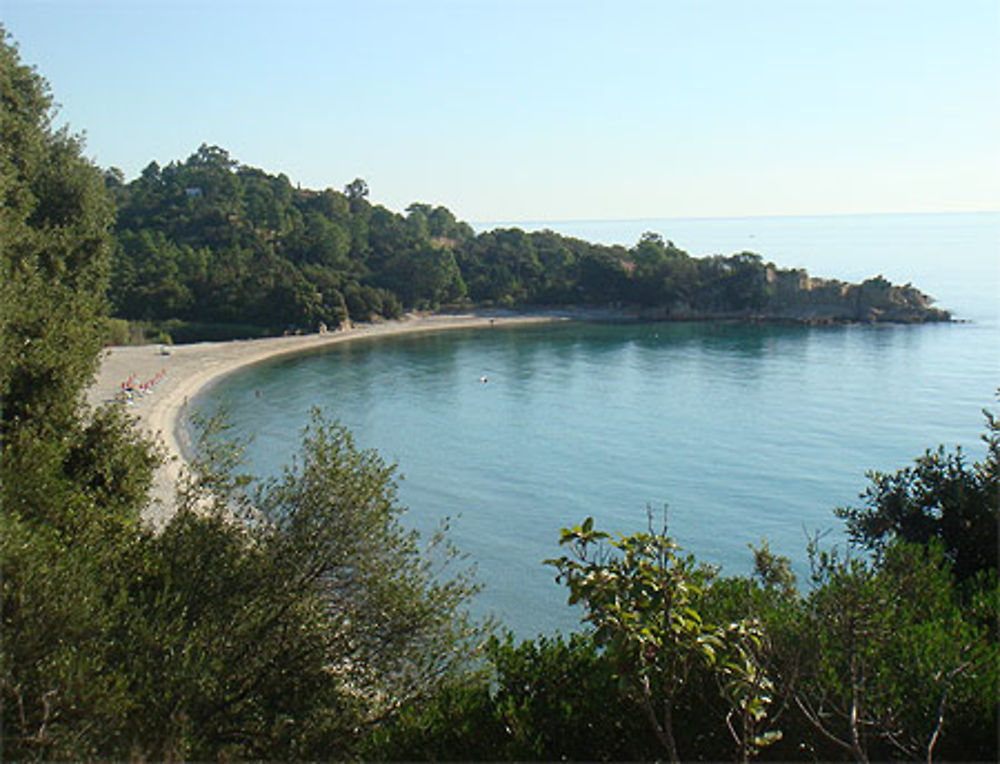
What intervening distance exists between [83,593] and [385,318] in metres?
85.6

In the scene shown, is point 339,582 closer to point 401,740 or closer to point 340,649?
point 340,649

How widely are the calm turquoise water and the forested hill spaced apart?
29.7 ft

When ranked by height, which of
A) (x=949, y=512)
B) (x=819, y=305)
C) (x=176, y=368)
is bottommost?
(x=176, y=368)

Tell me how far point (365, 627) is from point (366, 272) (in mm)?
91739

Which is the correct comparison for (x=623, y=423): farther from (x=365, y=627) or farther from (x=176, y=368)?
(x=365, y=627)

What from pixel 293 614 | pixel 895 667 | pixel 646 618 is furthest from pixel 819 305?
pixel 646 618

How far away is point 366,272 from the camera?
99.2m

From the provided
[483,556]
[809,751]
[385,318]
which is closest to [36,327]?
[809,751]

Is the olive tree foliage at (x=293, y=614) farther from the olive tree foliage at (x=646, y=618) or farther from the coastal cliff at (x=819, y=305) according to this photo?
the coastal cliff at (x=819, y=305)

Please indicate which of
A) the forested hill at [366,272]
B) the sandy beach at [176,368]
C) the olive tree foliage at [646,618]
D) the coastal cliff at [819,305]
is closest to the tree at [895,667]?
the olive tree foliage at [646,618]

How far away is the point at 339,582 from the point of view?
33.0 ft

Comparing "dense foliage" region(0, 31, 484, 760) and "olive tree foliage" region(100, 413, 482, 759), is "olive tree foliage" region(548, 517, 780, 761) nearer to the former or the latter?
"dense foliage" region(0, 31, 484, 760)

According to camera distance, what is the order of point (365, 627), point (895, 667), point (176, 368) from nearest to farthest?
point (895, 667) < point (365, 627) < point (176, 368)

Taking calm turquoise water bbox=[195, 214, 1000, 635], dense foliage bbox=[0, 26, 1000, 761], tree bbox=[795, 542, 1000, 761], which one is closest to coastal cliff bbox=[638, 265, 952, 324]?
calm turquoise water bbox=[195, 214, 1000, 635]
